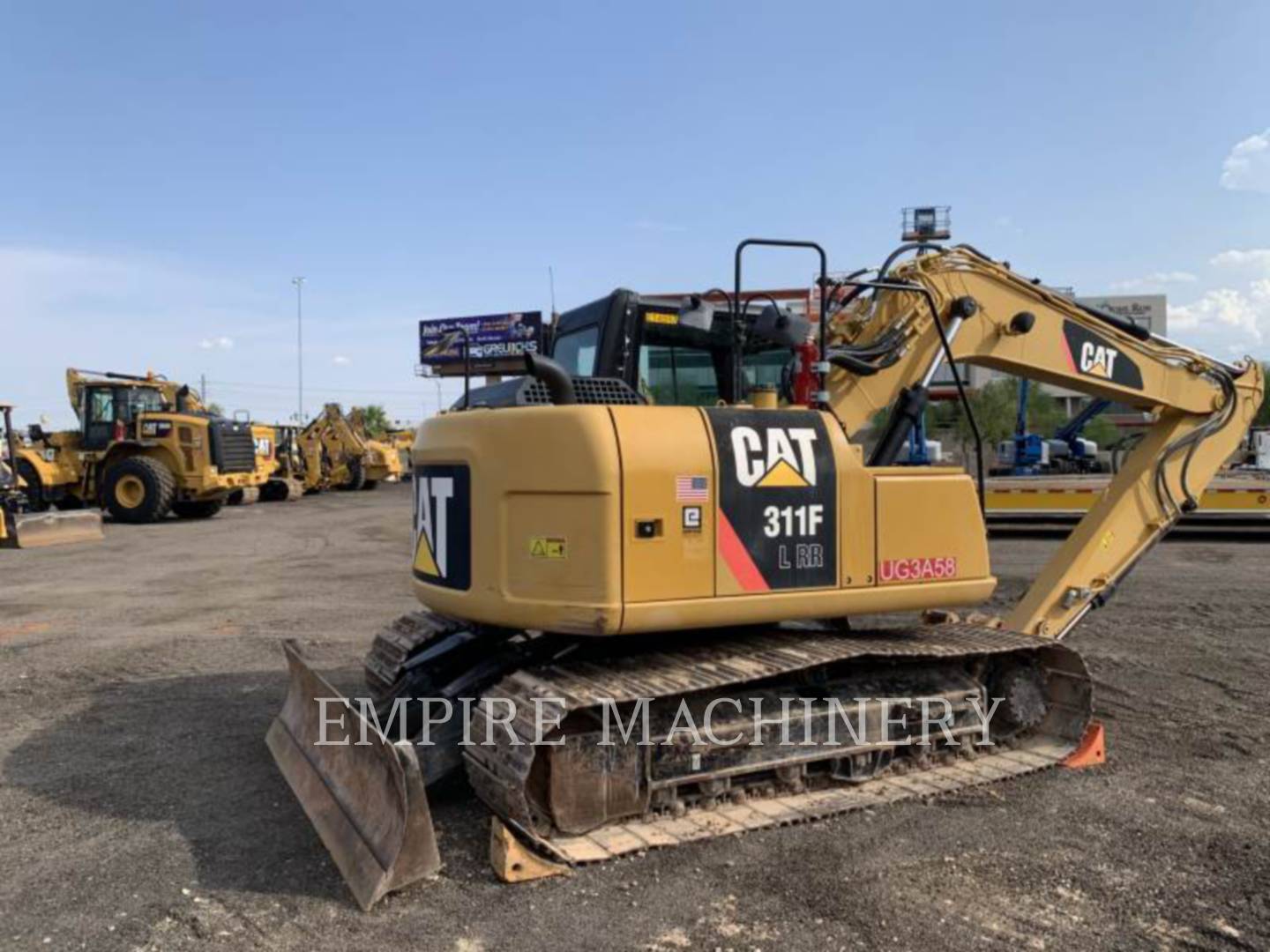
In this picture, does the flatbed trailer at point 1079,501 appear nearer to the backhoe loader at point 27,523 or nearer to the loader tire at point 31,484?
the backhoe loader at point 27,523

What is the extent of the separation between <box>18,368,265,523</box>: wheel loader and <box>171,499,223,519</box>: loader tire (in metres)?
0.02

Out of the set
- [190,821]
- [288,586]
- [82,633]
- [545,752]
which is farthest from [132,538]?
[545,752]

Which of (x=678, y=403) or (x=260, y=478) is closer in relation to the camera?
(x=678, y=403)

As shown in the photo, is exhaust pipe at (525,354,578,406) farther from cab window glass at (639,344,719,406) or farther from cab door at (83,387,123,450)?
cab door at (83,387,123,450)

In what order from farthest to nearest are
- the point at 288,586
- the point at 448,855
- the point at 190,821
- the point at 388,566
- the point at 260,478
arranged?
the point at 260,478, the point at 388,566, the point at 288,586, the point at 190,821, the point at 448,855

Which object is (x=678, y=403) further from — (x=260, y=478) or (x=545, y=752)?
(x=260, y=478)

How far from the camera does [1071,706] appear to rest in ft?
17.8

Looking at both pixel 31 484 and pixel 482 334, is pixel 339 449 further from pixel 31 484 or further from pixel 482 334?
pixel 482 334

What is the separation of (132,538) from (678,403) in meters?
15.4

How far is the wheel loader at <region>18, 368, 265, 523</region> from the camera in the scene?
20641 millimetres

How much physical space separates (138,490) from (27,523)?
374cm

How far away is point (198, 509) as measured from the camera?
73.6 feet

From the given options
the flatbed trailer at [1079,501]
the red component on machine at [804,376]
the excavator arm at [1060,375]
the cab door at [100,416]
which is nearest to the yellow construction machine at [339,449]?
the cab door at [100,416]

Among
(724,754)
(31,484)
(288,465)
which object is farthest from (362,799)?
(288,465)
